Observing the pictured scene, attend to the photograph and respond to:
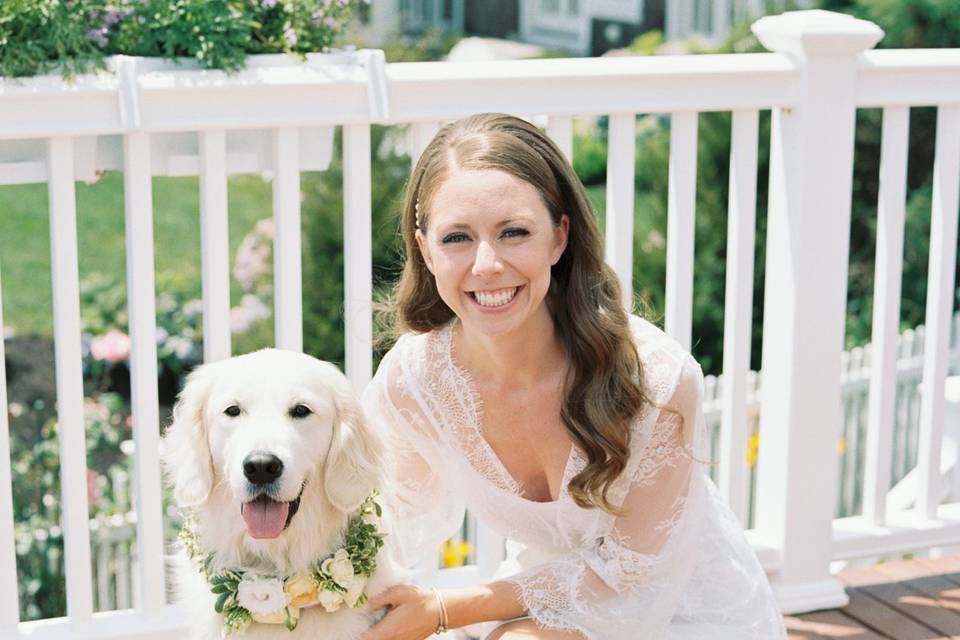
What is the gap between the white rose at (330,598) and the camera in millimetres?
2203

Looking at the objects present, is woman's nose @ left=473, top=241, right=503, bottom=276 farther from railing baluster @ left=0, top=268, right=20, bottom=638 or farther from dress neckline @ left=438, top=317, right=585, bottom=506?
railing baluster @ left=0, top=268, right=20, bottom=638

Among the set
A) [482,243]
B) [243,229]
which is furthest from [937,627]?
[243,229]

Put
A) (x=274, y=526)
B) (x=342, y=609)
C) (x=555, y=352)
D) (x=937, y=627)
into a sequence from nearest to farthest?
(x=274, y=526) < (x=342, y=609) < (x=555, y=352) < (x=937, y=627)

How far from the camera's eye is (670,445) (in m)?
2.37

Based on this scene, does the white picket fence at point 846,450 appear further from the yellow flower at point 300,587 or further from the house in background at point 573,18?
the house in background at point 573,18

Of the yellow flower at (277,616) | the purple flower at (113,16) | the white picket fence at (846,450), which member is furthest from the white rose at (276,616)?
the white picket fence at (846,450)

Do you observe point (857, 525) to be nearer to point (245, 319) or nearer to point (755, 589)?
point (755, 589)

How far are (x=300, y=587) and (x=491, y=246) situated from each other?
1.95ft

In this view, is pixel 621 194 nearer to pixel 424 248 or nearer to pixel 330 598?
pixel 424 248

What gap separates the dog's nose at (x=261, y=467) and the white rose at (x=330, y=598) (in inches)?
9.4

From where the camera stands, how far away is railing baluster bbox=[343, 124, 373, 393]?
9.05ft

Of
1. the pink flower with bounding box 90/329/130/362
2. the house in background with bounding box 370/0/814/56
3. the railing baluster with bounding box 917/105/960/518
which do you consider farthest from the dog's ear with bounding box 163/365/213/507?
the house in background with bounding box 370/0/814/56

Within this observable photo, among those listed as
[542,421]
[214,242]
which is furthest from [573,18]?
[542,421]

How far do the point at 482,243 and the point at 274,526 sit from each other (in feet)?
1.71
